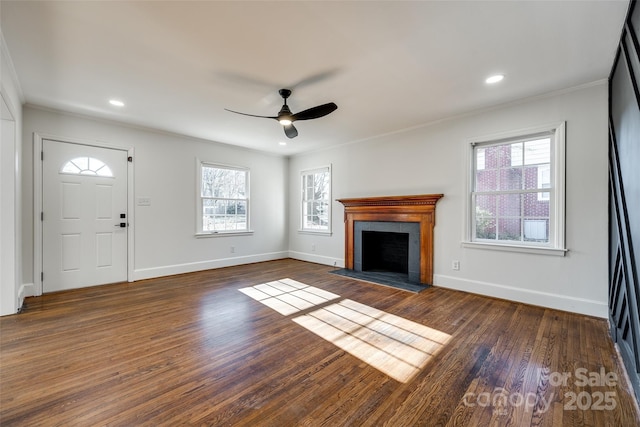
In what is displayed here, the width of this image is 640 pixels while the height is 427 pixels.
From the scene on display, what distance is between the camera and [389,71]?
8.95 feet

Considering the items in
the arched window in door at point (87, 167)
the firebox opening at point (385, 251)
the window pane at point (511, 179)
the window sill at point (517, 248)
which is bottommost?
the firebox opening at point (385, 251)

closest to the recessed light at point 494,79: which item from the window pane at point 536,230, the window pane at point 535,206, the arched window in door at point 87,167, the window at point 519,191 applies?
the window at point 519,191

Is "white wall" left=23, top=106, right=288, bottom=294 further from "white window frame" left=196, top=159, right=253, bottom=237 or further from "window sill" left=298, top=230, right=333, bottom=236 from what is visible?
"window sill" left=298, top=230, right=333, bottom=236

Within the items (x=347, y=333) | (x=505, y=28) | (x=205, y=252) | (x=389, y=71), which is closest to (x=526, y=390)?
(x=347, y=333)

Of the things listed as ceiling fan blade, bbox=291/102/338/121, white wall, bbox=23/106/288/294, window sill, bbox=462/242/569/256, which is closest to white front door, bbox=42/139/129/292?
white wall, bbox=23/106/288/294

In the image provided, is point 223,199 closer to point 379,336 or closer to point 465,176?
point 379,336

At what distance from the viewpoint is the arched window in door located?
155 inches

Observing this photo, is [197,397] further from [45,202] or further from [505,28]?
[45,202]

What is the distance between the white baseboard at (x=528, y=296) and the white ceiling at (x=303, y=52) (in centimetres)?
Result: 238

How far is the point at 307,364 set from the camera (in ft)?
6.84

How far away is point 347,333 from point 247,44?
2.71m

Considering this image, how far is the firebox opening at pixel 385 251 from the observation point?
5016mm

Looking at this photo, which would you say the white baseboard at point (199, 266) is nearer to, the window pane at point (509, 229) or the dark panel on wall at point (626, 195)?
the window pane at point (509, 229)

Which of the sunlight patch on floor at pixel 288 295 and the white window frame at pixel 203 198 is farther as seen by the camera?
the white window frame at pixel 203 198
